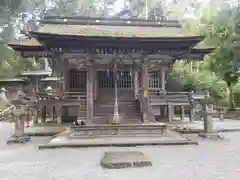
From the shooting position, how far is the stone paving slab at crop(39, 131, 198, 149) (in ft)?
29.5

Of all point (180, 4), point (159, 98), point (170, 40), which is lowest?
point (159, 98)

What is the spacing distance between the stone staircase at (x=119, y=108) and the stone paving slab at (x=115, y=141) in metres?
2.17

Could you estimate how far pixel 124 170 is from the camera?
5.95m

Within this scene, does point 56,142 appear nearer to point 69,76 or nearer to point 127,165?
point 127,165

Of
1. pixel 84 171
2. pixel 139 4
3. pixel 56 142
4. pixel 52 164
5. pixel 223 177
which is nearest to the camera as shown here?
pixel 223 177

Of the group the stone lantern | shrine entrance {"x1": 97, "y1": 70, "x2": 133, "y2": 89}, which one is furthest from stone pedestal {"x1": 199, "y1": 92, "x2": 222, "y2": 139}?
shrine entrance {"x1": 97, "y1": 70, "x2": 133, "y2": 89}

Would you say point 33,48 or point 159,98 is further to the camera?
point 159,98

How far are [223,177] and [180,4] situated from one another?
3127cm

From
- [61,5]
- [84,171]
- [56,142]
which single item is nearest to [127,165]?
[84,171]

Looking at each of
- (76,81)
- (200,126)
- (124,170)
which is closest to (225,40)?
(200,126)

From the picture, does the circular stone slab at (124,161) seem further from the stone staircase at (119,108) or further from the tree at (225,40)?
the tree at (225,40)

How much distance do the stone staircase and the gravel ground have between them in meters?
3.79

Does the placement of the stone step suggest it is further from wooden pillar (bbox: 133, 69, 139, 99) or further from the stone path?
wooden pillar (bbox: 133, 69, 139, 99)

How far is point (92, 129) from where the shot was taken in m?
10.5
